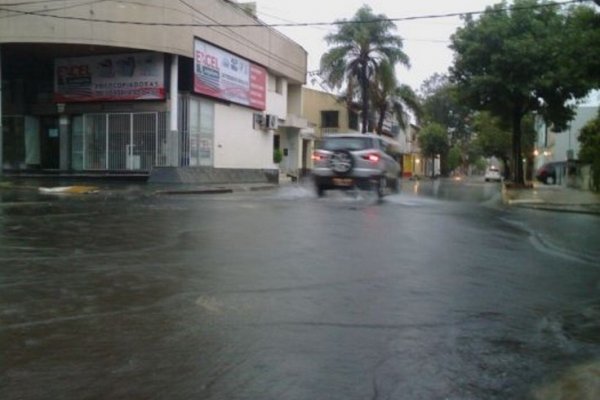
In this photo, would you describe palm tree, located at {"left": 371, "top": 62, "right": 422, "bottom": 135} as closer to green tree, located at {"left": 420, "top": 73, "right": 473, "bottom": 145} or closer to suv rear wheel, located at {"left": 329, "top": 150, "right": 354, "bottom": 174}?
suv rear wheel, located at {"left": 329, "top": 150, "right": 354, "bottom": 174}

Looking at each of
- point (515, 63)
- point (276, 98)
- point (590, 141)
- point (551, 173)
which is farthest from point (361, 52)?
point (551, 173)

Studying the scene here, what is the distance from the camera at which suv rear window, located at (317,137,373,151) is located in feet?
62.3

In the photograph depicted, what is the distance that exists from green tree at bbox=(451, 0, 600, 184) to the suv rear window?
1492 cm

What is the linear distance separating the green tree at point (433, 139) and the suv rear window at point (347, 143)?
65.3 m

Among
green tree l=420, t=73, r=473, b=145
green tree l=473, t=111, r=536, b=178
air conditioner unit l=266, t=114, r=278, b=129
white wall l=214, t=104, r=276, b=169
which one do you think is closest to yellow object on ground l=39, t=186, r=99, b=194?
white wall l=214, t=104, r=276, b=169

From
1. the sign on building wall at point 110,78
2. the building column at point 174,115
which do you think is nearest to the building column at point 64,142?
the sign on building wall at point 110,78

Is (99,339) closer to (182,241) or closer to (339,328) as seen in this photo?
(339,328)

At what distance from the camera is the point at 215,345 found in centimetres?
441

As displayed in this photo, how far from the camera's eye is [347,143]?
19141mm

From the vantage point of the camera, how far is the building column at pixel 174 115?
2788 centimetres

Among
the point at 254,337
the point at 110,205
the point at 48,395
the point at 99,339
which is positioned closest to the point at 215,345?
the point at 254,337

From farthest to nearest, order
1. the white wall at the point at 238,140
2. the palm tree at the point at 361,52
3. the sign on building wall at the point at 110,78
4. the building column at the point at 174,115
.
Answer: the palm tree at the point at 361,52, the white wall at the point at 238,140, the sign on building wall at the point at 110,78, the building column at the point at 174,115

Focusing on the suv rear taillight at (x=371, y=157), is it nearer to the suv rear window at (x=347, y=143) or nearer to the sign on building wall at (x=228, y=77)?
the suv rear window at (x=347, y=143)

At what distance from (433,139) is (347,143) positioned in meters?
65.6
